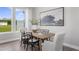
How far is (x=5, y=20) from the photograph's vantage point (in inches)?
52.8

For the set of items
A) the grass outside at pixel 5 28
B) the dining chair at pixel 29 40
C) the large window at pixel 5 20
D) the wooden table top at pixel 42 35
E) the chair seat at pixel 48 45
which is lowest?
the chair seat at pixel 48 45

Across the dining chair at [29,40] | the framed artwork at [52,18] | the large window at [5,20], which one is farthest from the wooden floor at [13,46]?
the framed artwork at [52,18]

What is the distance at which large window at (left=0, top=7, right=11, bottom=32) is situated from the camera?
1.30 m

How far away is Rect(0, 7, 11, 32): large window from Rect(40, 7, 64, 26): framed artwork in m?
0.54

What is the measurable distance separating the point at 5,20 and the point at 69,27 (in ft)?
3.67

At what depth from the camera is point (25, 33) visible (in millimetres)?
1482

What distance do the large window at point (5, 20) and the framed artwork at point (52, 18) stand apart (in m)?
0.54

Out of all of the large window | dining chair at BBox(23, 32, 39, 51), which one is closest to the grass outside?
the large window

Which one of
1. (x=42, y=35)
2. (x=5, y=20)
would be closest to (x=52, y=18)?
(x=42, y=35)

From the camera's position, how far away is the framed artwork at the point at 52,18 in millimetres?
1425

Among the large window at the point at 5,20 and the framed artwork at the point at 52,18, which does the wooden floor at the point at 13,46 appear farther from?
the framed artwork at the point at 52,18
